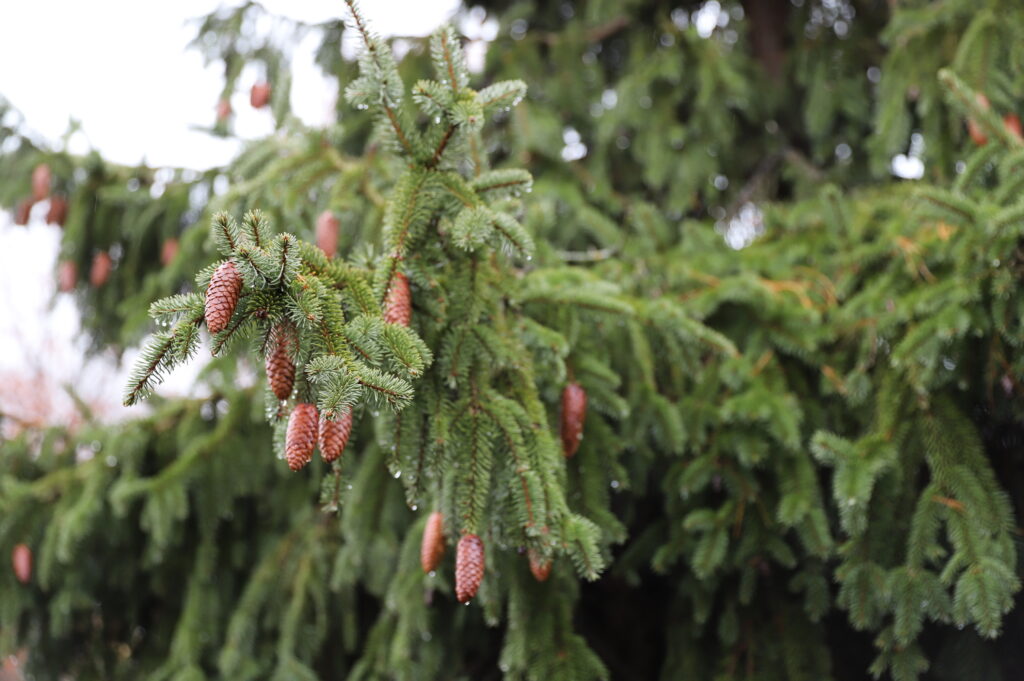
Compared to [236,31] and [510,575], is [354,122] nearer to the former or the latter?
[236,31]

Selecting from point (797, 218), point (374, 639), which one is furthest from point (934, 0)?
point (374, 639)

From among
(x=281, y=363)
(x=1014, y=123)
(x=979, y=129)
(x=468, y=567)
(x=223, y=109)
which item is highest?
(x=223, y=109)

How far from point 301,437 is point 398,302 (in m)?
0.37

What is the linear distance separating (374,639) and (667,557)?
116cm

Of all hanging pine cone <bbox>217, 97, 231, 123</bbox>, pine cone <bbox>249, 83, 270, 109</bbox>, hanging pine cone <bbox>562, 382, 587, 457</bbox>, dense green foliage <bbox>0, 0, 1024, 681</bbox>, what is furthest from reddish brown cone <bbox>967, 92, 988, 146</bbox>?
hanging pine cone <bbox>217, 97, 231, 123</bbox>

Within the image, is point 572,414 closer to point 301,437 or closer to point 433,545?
point 433,545

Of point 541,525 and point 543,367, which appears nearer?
point 541,525

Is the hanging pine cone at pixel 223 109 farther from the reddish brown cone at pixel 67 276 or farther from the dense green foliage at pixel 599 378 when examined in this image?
the reddish brown cone at pixel 67 276

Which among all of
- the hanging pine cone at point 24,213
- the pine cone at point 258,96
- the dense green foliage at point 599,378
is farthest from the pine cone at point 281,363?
the hanging pine cone at point 24,213

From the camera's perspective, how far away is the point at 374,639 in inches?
118

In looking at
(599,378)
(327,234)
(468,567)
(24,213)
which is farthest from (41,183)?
(468,567)

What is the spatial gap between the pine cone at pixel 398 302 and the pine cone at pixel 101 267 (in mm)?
2562

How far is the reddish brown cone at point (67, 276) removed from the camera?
12.6 feet

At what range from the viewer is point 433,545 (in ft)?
5.57
